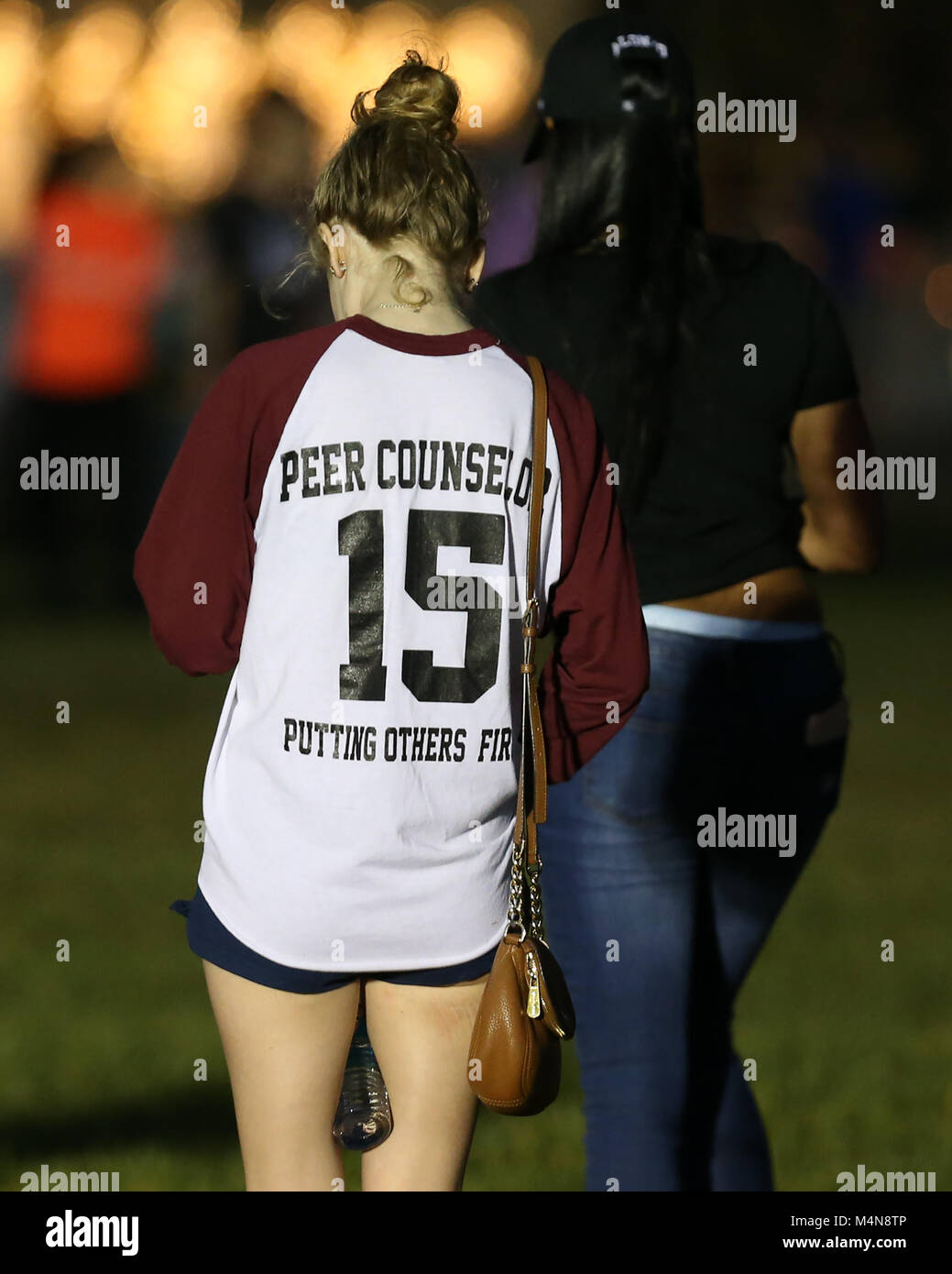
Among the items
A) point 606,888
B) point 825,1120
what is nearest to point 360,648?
point 606,888

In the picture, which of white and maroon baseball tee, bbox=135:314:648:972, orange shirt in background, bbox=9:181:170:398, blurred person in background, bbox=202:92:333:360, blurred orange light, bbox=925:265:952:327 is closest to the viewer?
white and maroon baseball tee, bbox=135:314:648:972

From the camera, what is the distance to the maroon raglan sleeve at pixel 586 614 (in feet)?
8.63

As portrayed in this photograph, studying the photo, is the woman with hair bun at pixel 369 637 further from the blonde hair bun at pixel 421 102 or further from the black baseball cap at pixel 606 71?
the black baseball cap at pixel 606 71

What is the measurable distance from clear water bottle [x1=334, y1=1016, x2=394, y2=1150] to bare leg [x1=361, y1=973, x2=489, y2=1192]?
0.02m

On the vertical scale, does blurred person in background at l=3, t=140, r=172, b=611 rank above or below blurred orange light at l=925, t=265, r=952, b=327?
below

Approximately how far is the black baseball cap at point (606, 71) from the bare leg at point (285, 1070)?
57.7 inches

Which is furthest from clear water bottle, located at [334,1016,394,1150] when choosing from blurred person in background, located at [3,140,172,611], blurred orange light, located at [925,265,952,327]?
blurred orange light, located at [925,265,952,327]

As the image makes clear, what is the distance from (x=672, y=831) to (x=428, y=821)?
814 millimetres

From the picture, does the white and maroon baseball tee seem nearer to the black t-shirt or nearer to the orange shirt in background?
the black t-shirt

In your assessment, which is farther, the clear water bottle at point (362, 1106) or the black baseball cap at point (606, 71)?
the black baseball cap at point (606, 71)

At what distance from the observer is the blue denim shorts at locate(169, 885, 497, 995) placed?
252 cm

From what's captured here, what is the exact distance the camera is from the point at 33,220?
39.0ft

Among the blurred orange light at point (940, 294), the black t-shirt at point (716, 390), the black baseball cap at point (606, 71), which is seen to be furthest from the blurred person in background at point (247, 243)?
the blurred orange light at point (940, 294)
